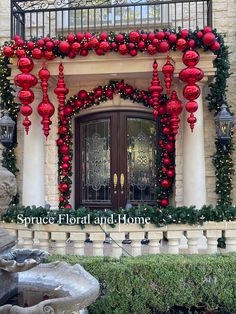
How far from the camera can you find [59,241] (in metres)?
5.00

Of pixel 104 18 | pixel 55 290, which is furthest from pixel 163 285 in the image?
pixel 104 18

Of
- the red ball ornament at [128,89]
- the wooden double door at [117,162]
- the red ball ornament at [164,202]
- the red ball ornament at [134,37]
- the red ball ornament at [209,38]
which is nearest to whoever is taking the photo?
the red ball ornament at [209,38]

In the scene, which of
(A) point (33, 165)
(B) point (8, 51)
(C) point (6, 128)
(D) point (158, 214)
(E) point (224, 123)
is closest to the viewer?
(D) point (158, 214)

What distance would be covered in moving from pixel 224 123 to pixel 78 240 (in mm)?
4145

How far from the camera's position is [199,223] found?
16.5 feet

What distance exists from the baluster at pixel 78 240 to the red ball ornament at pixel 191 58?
12.4 feet

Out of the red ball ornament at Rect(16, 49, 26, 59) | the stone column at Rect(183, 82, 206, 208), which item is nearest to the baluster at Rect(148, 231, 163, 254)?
the stone column at Rect(183, 82, 206, 208)

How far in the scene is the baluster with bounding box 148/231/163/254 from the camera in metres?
4.94

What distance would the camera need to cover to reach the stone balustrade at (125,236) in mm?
4934

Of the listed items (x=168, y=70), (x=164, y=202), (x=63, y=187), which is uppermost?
(x=168, y=70)

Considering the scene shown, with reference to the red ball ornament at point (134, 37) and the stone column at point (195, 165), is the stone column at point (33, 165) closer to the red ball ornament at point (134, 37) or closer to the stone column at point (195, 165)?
the red ball ornament at point (134, 37)

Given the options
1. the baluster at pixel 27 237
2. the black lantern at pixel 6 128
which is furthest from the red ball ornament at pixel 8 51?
the baluster at pixel 27 237

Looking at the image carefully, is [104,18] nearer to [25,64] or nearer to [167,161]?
[25,64]

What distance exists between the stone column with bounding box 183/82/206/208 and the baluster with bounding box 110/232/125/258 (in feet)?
10.0
